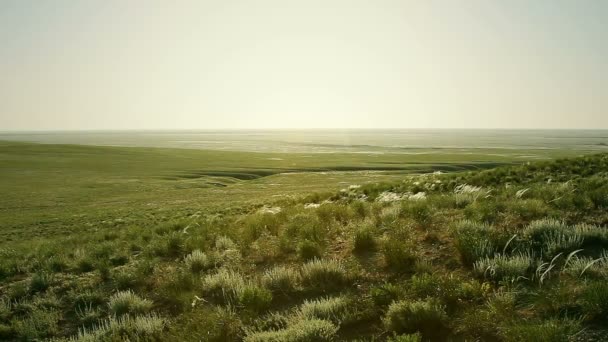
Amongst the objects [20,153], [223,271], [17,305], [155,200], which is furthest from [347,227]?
[20,153]

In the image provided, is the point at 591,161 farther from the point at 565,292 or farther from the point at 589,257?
the point at 565,292

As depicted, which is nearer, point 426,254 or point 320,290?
point 320,290

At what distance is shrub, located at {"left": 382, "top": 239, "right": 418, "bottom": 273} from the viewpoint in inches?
254

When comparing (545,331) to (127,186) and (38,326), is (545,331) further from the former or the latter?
(127,186)

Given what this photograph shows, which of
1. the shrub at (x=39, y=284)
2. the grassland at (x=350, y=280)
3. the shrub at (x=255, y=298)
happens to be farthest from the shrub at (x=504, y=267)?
the shrub at (x=39, y=284)

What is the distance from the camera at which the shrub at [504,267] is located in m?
5.27

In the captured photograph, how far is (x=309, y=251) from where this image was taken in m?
7.98

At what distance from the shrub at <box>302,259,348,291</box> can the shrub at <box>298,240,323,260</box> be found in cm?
122

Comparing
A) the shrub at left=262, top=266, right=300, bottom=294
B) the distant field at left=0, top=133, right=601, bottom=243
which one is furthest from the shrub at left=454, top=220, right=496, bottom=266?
the distant field at left=0, top=133, right=601, bottom=243

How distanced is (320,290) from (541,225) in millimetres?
4450

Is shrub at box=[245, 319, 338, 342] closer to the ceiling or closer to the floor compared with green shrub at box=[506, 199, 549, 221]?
closer to the floor

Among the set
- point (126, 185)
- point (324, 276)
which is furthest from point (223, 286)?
point (126, 185)

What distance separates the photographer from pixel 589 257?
18.4 ft

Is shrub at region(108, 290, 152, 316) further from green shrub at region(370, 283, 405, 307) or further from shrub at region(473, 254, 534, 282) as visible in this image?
shrub at region(473, 254, 534, 282)
